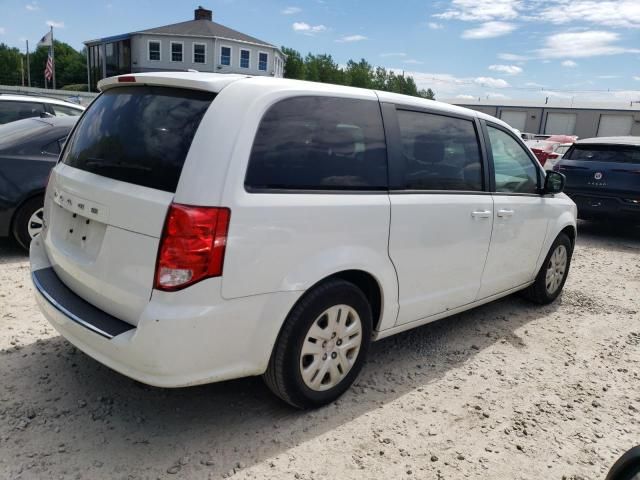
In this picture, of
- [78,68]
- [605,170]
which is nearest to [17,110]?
[605,170]

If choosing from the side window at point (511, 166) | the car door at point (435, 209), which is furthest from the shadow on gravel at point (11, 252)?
the side window at point (511, 166)

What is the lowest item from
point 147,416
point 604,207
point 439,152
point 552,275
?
point 147,416

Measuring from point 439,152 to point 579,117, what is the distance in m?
55.1

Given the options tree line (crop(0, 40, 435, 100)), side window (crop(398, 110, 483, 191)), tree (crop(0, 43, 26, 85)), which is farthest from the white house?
side window (crop(398, 110, 483, 191))

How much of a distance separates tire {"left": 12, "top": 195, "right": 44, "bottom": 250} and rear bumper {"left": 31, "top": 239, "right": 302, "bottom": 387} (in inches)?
123

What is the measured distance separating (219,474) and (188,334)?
72 centimetres

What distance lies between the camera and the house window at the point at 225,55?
4666 centimetres

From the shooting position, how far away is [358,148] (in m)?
3.05

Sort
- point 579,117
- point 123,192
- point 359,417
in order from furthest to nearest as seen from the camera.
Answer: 1. point 579,117
2. point 359,417
3. point 123,192

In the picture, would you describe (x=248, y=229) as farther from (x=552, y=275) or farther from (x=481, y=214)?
(x=552, y=275)

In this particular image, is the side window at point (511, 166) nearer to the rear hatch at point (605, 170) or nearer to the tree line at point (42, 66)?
the rear hatch at point (605, 170)

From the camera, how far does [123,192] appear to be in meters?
2.59

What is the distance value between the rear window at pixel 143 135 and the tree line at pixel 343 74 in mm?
66078

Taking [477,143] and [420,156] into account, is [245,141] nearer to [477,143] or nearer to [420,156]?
[420,156]
